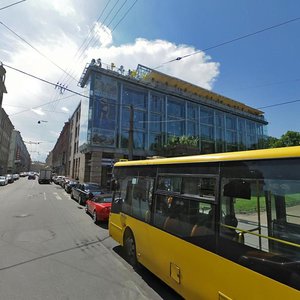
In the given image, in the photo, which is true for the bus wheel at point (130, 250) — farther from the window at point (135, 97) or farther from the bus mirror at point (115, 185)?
the window at point (135, 97)

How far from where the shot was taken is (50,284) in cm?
535

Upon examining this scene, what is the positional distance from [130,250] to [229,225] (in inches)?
153

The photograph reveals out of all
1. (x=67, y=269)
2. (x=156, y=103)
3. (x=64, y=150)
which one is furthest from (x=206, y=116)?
(x=67, y=269)

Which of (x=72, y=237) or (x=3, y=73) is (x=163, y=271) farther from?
(x=3, y=73)

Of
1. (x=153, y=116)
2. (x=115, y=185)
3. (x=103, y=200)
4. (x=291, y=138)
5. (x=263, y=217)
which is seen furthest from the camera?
(x=291, y=138)

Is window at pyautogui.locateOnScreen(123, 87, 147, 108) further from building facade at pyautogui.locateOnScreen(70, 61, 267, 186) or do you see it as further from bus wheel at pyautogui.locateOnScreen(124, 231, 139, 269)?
bus wheel at pyautogui.locateOnScreen(124, 231, 139, 269)

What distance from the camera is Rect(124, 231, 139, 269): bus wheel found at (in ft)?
21.9

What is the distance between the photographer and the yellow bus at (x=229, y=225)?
3.02 m

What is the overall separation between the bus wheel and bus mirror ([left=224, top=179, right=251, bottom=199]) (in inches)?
147

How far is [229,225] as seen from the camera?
12.4 feet

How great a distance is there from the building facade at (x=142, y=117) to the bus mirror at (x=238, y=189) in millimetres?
28072

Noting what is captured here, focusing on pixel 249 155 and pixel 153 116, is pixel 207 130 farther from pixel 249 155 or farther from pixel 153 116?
pixel 249 155

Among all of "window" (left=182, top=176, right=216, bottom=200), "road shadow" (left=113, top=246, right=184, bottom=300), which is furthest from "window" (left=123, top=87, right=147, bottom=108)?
"window" (left=182, top=176, right=216, bottom=200)

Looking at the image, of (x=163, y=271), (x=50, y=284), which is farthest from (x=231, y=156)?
(x=50, y=284)
